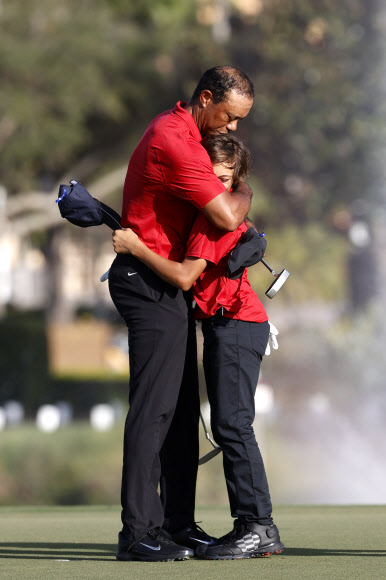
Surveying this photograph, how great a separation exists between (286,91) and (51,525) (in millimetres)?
22501

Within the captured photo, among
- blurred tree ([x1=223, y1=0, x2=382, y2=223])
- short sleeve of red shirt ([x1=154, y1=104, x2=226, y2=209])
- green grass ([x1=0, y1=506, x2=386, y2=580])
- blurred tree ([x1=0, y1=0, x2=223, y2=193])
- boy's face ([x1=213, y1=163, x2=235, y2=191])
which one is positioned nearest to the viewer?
green grass ([x1=0, y1=506, x2=386, y2=580])

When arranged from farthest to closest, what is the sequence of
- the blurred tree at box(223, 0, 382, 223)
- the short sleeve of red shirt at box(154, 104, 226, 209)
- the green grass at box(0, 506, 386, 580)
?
the blurred tree at box(223, 0, 382, 223) → the short sleeve of red shirt at box(154, 104, 226, 209) → the green grass at box(0, 506, 386, 580)

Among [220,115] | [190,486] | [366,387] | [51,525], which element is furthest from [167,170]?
[366,387]

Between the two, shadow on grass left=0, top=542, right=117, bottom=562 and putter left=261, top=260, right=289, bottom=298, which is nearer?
putter left=261, top=260, right=289, bottom=298

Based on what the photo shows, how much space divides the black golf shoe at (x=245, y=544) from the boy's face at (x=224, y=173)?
4.24ft

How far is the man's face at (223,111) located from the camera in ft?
16.8

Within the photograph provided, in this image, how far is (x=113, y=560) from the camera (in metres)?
5.15

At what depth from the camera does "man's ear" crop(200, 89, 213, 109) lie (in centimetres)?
514

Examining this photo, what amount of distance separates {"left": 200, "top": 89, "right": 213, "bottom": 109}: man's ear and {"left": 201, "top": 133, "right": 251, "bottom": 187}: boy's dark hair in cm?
13

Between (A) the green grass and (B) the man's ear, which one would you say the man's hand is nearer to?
(B) the man's ear

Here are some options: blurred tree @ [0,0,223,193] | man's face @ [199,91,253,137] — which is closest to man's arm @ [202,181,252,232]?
man's face @ [199,91,253,137]

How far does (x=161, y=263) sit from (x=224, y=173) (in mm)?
446

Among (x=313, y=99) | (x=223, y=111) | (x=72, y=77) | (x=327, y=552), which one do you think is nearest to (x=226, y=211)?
(x=223, y=111)

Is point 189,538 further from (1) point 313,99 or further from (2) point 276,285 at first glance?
(1) point 313,99
